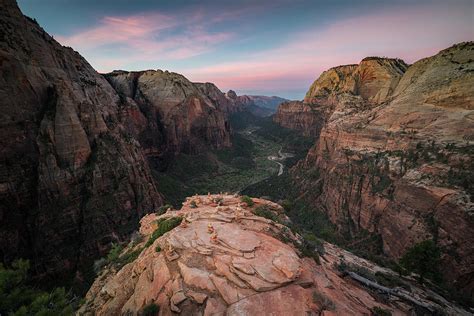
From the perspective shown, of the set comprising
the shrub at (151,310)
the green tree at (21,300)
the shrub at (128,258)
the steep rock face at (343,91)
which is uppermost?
the steep rock face at (343,91)

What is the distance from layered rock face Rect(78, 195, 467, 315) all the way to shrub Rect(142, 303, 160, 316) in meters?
0.31

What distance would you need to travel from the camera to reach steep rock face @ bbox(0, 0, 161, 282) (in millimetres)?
34656

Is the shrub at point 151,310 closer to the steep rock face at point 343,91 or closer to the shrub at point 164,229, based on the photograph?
the shrub at point 164,229

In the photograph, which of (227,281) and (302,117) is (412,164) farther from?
(302,117)

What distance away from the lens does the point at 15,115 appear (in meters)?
35.5

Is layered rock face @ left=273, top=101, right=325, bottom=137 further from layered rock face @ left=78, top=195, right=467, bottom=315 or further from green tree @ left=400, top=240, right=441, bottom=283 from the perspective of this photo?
layered rock face @ left=78, top=195, right=467, bottom=315

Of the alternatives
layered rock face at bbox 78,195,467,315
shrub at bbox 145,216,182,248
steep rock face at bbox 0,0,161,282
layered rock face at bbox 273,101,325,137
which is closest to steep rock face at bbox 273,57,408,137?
layered rock face at bbox 273,101,325,137

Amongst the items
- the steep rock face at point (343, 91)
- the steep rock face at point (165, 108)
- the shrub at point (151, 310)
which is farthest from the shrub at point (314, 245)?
the steep rock face at point (165, 108)

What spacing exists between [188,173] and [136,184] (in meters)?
38.1

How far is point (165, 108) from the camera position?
91.1 metres

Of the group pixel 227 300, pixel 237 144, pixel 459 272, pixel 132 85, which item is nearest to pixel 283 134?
pixel 237 144

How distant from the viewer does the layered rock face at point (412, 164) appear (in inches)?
1164

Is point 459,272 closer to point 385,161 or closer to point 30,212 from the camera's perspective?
point 385,161

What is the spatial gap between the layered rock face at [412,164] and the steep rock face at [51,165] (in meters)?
46.7
